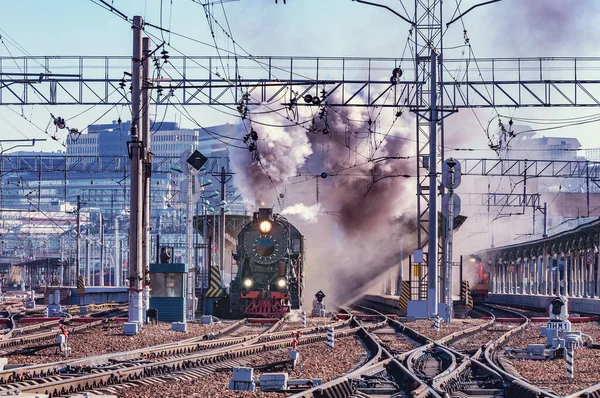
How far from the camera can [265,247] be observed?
3772 cm

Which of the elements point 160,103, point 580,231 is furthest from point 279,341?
point 580,231

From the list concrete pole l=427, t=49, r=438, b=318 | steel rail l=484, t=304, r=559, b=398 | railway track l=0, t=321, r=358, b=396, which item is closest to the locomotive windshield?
concrete pole l=427, t=49, r=438, b=318

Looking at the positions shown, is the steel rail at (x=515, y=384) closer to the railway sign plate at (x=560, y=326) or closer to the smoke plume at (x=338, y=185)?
the railway sign plate at (x=560, y=326)

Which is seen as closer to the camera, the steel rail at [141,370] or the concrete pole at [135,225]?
the steel rail at [141,370]

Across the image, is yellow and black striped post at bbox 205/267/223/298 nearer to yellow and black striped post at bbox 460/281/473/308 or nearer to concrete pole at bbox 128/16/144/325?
concrete pole at bbox 128/16/144/325

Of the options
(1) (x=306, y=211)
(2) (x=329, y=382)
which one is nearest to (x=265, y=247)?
(1) (x=306, y=211)

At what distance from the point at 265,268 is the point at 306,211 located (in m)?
19.7

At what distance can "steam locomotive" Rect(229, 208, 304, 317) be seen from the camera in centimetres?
3738

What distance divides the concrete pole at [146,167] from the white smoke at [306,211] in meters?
26.3

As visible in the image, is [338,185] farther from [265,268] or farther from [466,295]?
[265,268]

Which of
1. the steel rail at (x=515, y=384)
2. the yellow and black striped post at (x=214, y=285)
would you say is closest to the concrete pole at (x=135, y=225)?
the yellow and black striped post at (x=214, y=285)

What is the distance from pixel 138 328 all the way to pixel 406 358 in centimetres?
971

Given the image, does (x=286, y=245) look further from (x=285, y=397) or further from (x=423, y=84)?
(x=285, y=397)

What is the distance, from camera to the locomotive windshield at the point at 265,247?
37.7 metres
